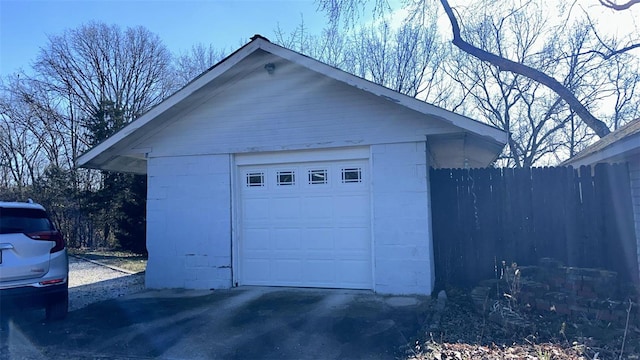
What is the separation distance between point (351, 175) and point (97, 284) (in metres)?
6.29

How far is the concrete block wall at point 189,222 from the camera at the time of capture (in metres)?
7.86

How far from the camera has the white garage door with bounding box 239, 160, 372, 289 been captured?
24.2 ft

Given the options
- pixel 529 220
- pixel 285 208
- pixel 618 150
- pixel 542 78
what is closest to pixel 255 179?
pixel 285 208

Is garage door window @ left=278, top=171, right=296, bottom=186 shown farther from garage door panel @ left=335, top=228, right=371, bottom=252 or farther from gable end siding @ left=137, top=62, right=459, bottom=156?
garage door panel @ left=335, top=228, right=371, bottom=252

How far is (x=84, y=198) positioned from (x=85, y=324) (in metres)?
→ 13.8

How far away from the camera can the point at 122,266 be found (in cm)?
1243

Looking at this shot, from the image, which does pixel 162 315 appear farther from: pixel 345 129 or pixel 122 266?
pixel 122 266

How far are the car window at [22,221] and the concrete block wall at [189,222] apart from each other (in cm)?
246

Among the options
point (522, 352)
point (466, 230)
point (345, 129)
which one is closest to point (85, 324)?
point (345, 129)

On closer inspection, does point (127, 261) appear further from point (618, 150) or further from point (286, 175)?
point (618, 150)

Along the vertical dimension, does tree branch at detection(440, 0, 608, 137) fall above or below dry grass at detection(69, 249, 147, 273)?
above

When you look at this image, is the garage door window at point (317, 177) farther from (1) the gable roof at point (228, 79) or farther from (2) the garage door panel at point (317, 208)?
(1) the gable roof at point (228, 79)

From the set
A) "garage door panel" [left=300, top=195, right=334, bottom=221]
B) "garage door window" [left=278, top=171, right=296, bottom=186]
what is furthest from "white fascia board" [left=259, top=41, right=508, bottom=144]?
"garage door panel" [left=300, top=195, right=334, bottom=221]

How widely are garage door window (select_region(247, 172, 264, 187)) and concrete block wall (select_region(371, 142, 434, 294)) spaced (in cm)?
214
